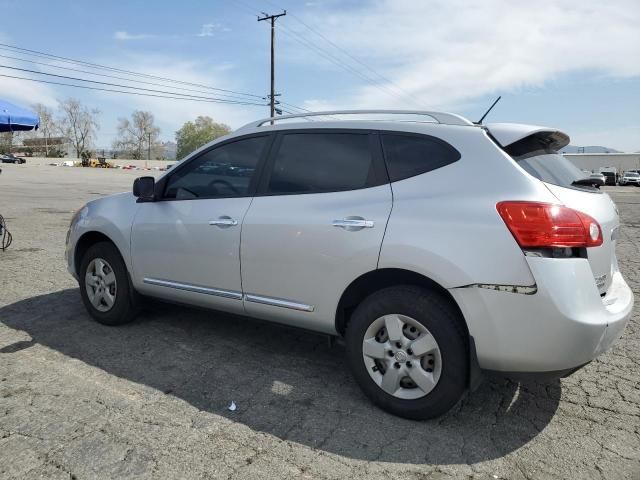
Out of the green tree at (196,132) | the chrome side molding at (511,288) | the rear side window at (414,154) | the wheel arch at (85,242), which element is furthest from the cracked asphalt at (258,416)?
the green tree at (196,132)

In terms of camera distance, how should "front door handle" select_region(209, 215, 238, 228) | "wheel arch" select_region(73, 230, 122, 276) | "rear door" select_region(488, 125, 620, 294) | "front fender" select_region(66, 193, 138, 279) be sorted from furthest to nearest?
"wheel arch" select_region(73, 230, 122, 276)
"front fender" select_region(66, 193, 138, 279)
"front door handle" select_region(209, 215, 238, 228)
"rear door" select_region(488, 125, 620, 294)

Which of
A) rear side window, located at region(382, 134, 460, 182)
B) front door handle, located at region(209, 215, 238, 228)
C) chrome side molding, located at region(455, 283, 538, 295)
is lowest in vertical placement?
chrome side molding, located at region(455, 283, 538, 295)

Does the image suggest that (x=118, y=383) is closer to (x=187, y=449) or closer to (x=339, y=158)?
(x=187, y=449)

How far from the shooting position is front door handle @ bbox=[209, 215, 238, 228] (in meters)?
3.45

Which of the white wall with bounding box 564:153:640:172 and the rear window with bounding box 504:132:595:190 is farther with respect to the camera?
the white wall with bounding box 564:153:640:172

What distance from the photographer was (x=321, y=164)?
3.22 meters

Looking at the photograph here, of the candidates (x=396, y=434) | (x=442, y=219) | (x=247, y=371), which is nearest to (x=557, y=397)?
(x=396, y=434)

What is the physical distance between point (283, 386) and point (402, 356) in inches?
36.3

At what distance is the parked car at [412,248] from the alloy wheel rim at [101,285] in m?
0.77

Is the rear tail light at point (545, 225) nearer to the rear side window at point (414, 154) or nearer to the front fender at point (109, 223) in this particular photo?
the rear side window at point (414, 154)

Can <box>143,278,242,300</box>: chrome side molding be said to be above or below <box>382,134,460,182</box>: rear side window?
below

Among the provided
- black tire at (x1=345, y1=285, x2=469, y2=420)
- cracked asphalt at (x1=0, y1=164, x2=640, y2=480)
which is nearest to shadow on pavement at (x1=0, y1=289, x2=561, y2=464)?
cracked asphalt at (x1=0, y1=164, x2=640, y2=480)

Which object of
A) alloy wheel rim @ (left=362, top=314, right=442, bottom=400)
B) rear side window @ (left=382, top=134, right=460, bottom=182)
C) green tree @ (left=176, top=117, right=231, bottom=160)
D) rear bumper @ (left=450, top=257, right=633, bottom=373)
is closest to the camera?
rear bumper @ (left=450, top=257, right=633, bottom=373)

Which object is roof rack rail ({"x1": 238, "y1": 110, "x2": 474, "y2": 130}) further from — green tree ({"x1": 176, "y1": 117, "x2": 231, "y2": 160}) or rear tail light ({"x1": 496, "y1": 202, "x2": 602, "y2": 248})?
green tree ({"x1": 176, "y1": 117, "x2": 231, "y2": 160})
